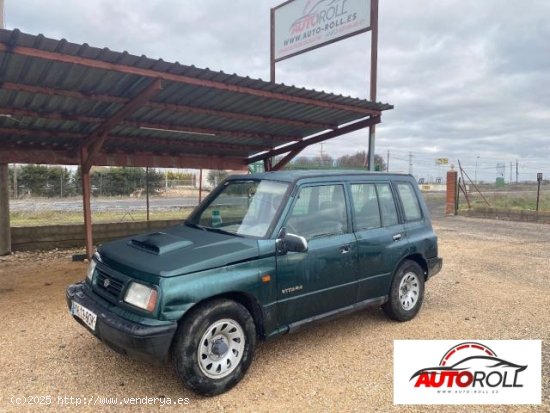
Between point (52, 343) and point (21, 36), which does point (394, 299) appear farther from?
point (21, 36)

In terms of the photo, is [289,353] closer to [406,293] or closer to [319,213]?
[319,213]

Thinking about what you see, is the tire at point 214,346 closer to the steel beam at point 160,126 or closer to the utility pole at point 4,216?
the steel beam at point 160,126

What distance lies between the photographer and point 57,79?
519 cm

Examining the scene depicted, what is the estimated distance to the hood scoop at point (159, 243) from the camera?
3367 mm

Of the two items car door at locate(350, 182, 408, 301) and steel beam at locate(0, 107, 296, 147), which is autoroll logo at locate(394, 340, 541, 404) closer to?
car door at locate(350, 182, 408, 301)

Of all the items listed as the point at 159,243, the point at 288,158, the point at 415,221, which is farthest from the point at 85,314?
the point at 288,158

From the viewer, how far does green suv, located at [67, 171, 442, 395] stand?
3004 mm

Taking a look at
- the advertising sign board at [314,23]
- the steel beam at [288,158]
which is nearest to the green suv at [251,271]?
the steel beam at [288,158]

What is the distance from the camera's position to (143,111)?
6.79 metres

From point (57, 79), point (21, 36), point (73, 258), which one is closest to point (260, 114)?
point (57, 79)

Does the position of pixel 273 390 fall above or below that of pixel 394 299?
below

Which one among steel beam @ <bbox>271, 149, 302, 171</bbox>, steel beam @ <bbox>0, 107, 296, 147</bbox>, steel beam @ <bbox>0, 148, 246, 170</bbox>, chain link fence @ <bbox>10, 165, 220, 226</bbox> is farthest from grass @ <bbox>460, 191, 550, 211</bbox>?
steel beam @ <bbox>0, 148, 246, 170</bbox>

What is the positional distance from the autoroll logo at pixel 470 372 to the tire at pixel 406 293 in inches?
32.8

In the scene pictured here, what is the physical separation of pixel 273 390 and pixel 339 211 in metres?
1.88
